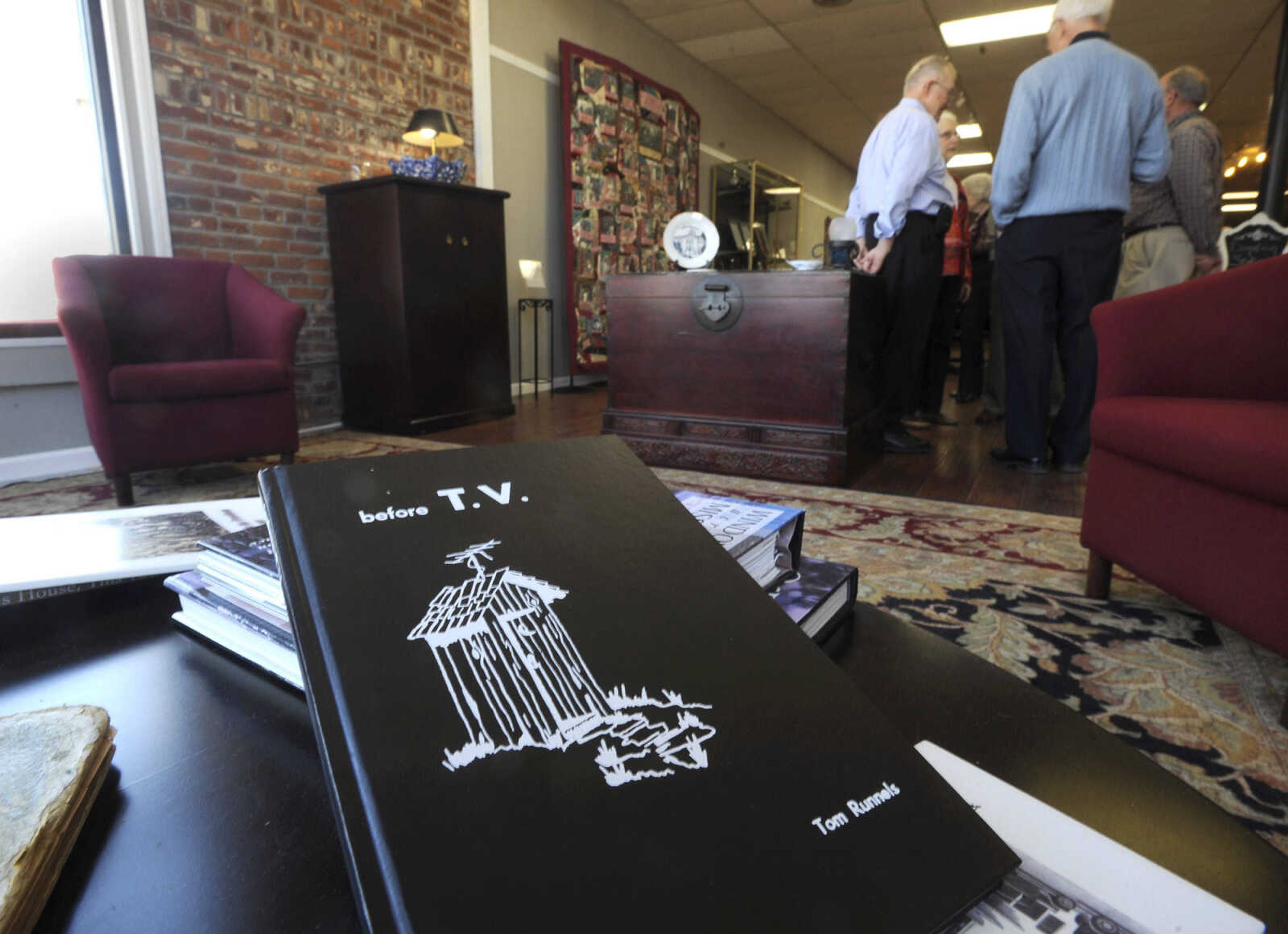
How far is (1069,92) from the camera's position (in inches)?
91.8

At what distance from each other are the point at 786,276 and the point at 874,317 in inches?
20.3

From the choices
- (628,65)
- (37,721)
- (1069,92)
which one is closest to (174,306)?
(37,721)

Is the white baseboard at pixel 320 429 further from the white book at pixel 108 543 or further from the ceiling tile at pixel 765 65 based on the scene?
the ceiling tile at pixel 765 65

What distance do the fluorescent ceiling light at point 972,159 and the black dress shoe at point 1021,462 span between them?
26.7ft

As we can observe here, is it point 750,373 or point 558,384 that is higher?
point 750,373

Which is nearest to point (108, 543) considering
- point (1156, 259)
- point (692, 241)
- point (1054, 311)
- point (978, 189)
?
point (692, 241)

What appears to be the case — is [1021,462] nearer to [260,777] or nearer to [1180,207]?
[1180,207]

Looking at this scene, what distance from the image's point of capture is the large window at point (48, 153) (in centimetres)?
259

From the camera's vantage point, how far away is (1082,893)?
32 centimetres

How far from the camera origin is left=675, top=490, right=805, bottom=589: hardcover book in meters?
0.58

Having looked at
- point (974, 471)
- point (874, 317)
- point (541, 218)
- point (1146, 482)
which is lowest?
point (974, 471)

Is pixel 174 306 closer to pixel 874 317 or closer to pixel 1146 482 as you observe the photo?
pixel 874 317

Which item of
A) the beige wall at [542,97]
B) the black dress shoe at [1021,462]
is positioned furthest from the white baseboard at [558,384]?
the black dress shoe at [1021,462]

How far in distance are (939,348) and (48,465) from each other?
13.0 ft
